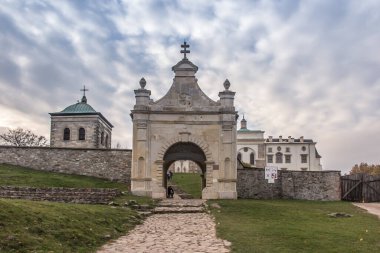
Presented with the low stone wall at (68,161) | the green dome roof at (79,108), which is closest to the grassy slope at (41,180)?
the low stone wall at (68,161)

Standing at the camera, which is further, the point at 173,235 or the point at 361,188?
the point at 361,188

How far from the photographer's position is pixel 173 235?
1297cm

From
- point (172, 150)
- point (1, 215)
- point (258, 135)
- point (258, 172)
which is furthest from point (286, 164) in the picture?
point (1, 215)

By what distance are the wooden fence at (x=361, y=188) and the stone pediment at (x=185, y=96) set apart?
1147cm

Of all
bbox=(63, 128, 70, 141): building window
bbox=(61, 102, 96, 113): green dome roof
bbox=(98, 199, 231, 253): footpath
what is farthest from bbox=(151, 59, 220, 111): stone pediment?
bbox=(63, 128, 70, 141): building window

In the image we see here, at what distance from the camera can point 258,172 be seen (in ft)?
102

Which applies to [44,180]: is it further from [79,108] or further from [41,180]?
[79,108]

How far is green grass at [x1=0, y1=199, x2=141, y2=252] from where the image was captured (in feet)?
30.0

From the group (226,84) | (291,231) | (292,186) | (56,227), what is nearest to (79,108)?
(226,84)

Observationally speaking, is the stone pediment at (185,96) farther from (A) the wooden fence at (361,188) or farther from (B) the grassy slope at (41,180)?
(A) the wooden fence at (361,188)

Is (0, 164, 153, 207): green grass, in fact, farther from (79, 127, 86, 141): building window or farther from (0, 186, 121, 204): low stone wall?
(79, 127, 86, 141): building window

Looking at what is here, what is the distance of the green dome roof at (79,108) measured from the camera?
4634 centimetres

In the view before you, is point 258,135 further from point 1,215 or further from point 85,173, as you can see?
point 1,215

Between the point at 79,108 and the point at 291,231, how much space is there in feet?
121
